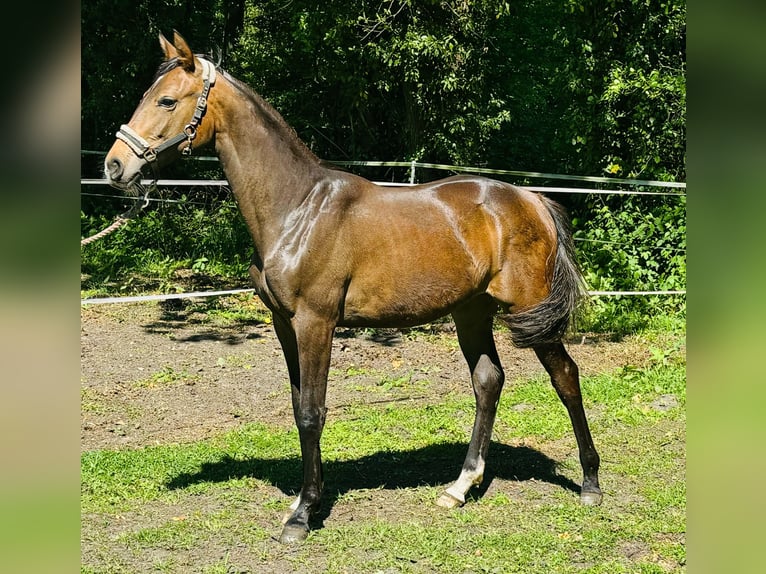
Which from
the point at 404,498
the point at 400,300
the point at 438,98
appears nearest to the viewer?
the point at 400,300

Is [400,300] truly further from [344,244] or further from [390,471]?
[390,471]

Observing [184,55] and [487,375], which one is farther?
[487,375]

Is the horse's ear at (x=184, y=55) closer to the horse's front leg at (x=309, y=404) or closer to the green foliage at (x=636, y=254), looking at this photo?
the horse's front leg at (x=309, y=404)

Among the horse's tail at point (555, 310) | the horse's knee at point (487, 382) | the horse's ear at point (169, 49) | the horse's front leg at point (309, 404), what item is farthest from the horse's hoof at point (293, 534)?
the horse's ear at point (169, 49)

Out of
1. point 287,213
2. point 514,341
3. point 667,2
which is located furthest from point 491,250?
point 667,2

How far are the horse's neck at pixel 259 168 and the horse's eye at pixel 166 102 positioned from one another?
246mm

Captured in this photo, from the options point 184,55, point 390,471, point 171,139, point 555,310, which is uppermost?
point 184,55

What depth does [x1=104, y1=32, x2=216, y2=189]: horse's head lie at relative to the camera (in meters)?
3.49

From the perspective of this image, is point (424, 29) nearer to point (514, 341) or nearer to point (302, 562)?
point (514, 341)

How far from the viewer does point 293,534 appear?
371 centimetres

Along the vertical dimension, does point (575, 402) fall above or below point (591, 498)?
above

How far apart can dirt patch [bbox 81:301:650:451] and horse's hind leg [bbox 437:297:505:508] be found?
181cm

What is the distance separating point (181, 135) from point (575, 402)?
2.62 metres

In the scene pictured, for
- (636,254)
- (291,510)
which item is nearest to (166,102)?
(291,510)
